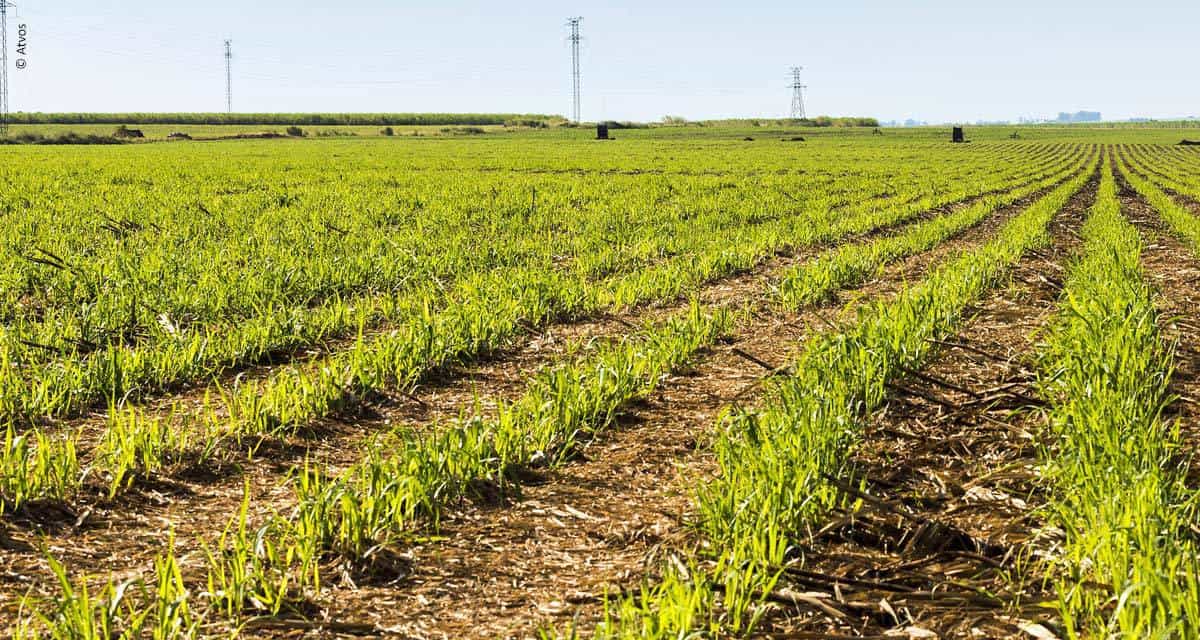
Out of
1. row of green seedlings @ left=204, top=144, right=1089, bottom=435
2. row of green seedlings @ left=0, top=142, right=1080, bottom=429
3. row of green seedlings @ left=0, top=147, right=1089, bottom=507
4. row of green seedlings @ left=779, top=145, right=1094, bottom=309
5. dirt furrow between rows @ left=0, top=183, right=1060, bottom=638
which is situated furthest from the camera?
row of green seedlings @ left=779, top=145, right=1094, bottom=309

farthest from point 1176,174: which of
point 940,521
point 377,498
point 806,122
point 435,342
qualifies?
point 806,122

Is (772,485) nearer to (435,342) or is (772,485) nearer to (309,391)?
(309,391)

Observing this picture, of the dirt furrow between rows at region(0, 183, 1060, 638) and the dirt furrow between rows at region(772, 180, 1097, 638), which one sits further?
the dirt furrow between rows at region(0, 183, 1060, 638)

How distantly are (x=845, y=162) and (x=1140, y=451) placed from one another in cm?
4116

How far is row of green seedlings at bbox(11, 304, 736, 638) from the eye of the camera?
11.9ft

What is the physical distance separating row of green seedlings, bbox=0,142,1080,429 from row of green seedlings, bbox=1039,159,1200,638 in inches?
176

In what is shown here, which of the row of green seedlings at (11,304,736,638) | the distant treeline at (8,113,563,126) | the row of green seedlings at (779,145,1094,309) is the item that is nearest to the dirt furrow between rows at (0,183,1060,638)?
the row of green seedlings at (11,304,736,638)

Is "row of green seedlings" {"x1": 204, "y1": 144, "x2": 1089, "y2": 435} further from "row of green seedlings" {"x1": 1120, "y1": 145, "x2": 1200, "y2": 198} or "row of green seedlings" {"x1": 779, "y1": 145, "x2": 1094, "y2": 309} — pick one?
"row of green seedlings" {"x1": 1120, "y1": 145, "x2": 1200, "y2": 198}

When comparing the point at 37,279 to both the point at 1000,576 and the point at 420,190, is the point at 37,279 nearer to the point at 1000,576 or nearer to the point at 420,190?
the point at 1000,576

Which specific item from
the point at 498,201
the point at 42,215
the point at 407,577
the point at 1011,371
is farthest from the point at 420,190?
the point at 407,577

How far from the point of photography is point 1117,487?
399 centimetres

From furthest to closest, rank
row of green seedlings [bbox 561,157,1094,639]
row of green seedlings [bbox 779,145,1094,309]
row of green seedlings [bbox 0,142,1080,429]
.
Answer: row of green seedlings [bbox 779,145,1094,309]
row of green seedlings [bbox 0,142,1080,429]
row of green seedlings [bbox 561,157,1094,639]

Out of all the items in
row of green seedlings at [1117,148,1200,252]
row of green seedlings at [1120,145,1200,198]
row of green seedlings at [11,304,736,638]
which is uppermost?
row of green seedlings at [1120,145,1200,198]

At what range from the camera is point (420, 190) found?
2467 centimetres
